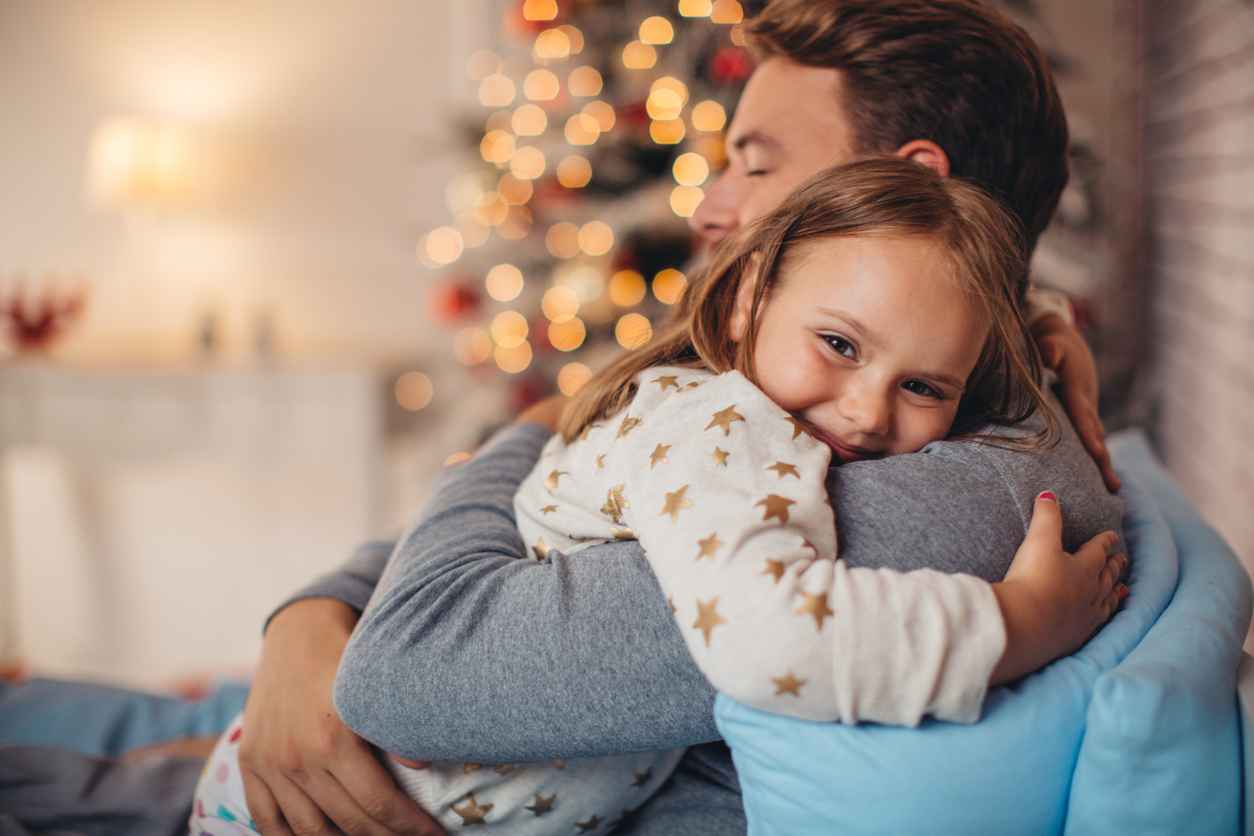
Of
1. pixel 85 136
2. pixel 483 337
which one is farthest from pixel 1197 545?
pixel 85 136

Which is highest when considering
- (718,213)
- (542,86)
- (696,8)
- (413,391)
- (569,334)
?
(696,8)

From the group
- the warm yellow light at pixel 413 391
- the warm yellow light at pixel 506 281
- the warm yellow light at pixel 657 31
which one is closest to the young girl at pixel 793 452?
the warm yellow light at pixel 657 31

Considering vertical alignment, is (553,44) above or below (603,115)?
above

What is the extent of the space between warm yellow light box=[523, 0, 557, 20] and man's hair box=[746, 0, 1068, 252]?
85.2 inches

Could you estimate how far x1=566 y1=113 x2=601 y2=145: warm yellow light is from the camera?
3145 mm

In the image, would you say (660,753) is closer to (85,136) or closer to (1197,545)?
(1197,545)

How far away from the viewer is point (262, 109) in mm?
4016

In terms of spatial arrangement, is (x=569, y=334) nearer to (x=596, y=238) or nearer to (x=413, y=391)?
(x=596, y=238)

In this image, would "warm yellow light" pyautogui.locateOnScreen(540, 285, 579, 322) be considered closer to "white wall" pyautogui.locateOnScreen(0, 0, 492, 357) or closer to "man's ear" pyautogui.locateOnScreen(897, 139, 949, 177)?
"white wall" pyautogui.locateOnScreen(0, 0, 492, 357)

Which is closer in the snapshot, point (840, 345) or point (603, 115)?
point (840, 345)

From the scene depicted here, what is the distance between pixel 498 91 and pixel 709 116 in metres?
1.10

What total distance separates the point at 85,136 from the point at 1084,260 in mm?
3936

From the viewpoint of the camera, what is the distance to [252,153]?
4027 mm

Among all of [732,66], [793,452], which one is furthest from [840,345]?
[732,66]
